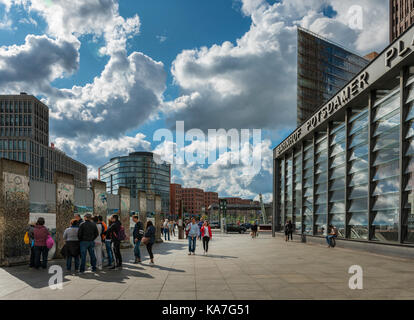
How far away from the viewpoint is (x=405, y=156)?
52.9 ft

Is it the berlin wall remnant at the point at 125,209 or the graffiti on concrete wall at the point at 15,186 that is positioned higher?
the graffiti on concrete wall at the point at 15,186

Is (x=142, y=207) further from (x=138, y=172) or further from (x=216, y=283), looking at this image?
(x=138, y=172)

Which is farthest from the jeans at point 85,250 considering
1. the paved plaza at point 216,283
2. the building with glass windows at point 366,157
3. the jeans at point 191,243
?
the building with glass windows at point 366,157

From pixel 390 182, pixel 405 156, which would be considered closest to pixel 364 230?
pixel 390 182

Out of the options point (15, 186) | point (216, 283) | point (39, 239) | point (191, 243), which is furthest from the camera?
point (191, 243)

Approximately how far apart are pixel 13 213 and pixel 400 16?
93.5 metres

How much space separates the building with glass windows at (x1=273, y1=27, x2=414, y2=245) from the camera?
52.9 ft

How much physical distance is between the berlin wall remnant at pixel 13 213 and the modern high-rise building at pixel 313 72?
57722 mm

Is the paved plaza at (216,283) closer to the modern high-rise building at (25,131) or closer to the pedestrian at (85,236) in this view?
the pedestrian at (85,236)

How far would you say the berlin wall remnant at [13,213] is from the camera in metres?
12.2

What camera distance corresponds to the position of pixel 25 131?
118 metres

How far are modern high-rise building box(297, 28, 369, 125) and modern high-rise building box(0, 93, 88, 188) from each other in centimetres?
8060

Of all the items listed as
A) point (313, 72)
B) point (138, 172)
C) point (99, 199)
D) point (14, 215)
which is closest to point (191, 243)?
point (99, 199)

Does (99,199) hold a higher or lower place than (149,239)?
higher
